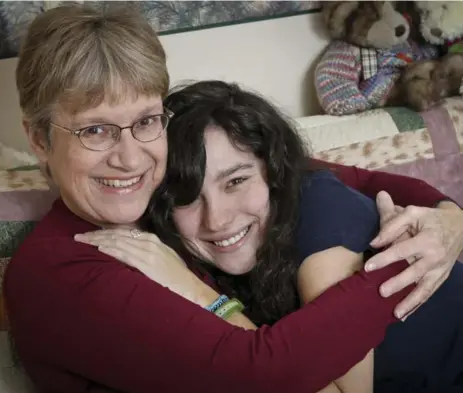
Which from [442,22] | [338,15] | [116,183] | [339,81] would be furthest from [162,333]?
[442,22]

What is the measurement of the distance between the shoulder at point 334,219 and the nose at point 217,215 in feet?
0.52

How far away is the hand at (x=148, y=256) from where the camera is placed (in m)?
1.30

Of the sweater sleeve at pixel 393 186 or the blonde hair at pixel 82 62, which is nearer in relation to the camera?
the blonde hair at pixel 82 62

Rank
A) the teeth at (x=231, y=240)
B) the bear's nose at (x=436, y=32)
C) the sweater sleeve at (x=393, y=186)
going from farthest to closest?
the bear's nose at (x=436, y=32) → the sweater sleeve at (x=393, y=186) → the teeth at (x=231, y=240)

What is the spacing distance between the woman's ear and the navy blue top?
1.79 feet

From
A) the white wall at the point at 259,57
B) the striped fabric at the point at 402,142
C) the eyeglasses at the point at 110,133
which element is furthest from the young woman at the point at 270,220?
the white wall at the point at 259,57

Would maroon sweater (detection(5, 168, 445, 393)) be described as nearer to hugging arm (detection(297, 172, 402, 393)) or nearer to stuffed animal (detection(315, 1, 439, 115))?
hugging arm (detection(297, 172, 402, 393))

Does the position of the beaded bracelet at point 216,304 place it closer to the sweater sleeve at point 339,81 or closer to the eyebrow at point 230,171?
the eyebrow at point 230,171

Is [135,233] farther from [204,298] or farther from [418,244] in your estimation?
[418,244]

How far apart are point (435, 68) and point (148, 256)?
1.52 metres

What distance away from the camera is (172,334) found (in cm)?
114

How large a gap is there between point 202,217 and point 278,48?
125 cm

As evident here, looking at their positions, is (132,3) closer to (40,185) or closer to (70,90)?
(40,185)

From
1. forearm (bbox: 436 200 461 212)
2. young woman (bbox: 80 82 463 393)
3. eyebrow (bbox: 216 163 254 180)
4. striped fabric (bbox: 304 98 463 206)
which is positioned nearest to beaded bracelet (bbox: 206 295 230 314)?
young woman (bbox: 80 82 463 393)
